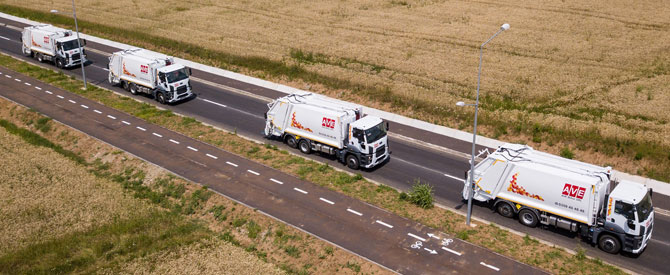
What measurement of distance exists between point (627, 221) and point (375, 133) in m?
14.6

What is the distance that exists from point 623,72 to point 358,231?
3551 centimetres

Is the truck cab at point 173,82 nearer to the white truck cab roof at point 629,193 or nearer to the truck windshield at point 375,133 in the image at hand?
the truck windshield at point 375,133

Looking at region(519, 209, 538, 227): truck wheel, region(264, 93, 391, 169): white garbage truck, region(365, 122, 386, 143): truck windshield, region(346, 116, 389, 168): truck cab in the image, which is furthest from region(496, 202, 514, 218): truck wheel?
region(365, 122, 386, 143): truck windshield

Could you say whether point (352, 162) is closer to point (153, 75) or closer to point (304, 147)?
point (304, 147)

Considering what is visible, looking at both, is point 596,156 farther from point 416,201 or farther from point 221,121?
point 221,121

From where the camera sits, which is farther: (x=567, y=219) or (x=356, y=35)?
(x=356, y=35)

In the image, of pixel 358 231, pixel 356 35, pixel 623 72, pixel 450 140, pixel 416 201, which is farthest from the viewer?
pixel 356 35

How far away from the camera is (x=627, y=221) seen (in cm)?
2483

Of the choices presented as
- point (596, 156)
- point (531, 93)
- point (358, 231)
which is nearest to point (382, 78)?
point (531, 93)

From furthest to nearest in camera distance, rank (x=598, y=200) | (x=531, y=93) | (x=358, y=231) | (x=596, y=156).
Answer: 1. (x=531, y=93)
2. (x=596, y=156)
3. (x=358, y=231)
4. (x=598, y=200)

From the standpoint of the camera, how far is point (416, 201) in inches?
1184

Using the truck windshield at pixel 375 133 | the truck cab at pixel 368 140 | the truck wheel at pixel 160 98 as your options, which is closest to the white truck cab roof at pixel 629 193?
the truck cab at pixel 368 140

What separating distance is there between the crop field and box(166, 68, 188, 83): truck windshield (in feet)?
28.2

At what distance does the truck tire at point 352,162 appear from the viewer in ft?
112
